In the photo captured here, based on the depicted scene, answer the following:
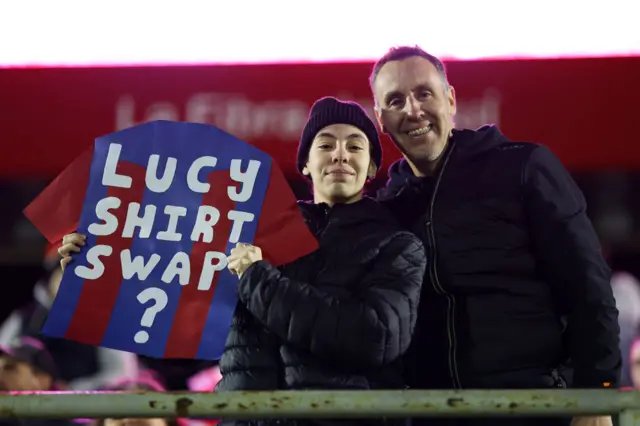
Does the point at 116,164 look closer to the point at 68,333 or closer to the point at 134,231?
the point at 134,231

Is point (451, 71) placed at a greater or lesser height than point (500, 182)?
greater

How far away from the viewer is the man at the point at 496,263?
1621 millimetres

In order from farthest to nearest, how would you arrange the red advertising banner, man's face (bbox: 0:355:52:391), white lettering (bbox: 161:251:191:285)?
the red advertising banner
man's face (bbox: 0:355:52:391)
white lettering (bbox: 161:251:191:285)

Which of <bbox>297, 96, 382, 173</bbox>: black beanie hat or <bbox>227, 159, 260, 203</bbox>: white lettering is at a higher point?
<bbox>297, 96, 382, 173</bbox>: black beanie hat

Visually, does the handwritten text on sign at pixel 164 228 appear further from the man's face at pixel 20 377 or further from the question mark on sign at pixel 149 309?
the man's face at pixel 20 377

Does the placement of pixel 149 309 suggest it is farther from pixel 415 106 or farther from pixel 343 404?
pixel 415 106

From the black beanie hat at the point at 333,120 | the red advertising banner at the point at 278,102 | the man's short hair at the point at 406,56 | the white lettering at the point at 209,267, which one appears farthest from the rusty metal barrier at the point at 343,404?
the red advertising banner at the point at 278,102

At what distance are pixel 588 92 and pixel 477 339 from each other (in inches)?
104

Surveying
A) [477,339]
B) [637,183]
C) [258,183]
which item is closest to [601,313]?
[477,339]

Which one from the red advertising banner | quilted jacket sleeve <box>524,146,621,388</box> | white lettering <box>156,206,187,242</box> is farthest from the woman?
the red advertising banner

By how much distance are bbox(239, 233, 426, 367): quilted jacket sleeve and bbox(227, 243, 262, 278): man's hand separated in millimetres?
23

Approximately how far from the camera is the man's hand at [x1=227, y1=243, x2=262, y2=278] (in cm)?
154

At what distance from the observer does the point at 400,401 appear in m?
1.24

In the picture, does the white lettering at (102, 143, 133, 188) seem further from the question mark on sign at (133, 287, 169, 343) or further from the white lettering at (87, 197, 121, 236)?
the question mark on sign at (133, 287, 169, 343)
